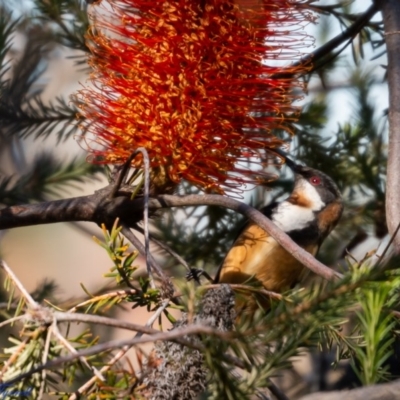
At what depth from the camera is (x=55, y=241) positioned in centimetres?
305

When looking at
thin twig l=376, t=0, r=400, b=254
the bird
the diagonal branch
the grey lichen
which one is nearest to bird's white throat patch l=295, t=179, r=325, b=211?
the bird

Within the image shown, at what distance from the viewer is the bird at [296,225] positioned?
5.31 feet

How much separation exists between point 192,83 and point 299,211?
28.8 inches

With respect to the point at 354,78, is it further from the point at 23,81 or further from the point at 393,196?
the point at 393,196

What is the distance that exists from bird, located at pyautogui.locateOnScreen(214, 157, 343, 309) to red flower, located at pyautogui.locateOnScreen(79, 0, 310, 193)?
531 millimetres

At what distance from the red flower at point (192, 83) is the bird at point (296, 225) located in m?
0.53

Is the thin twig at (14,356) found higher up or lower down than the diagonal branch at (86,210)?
lower down

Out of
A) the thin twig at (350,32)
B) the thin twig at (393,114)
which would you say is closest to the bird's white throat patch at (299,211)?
the thin twig at (350,32)

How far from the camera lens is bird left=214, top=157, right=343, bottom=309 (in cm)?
162

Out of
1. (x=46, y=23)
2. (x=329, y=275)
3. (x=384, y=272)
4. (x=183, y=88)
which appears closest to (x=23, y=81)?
(x=46, y=23)

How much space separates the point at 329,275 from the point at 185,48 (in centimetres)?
38

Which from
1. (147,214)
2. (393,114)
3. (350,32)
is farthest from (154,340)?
(350,32)

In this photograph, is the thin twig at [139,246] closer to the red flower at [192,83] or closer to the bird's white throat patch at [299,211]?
the red flower at [192,83]

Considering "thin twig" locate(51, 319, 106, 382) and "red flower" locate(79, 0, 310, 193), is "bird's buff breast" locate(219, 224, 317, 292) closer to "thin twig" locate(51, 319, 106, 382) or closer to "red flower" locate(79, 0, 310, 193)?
"red flower" locate(79, 0, 310, 193)
